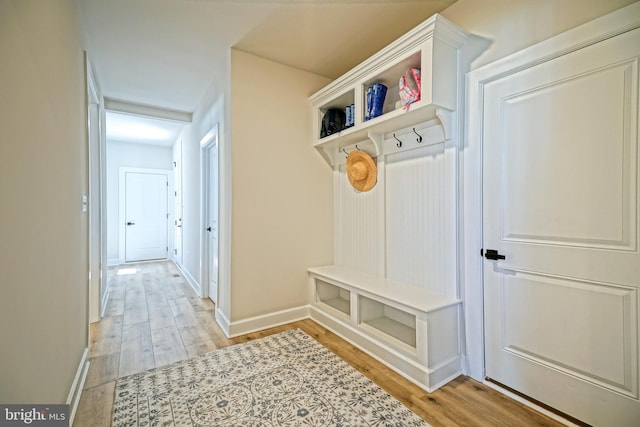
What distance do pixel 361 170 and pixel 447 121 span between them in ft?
2.99

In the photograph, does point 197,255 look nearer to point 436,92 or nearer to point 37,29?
point 37,29

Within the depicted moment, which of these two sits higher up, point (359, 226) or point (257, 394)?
point (359, 226)

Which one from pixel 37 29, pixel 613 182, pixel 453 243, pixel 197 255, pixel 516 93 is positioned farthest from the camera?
pixel 197 255

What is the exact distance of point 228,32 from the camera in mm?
2400

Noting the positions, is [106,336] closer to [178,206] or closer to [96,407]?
[96,407]

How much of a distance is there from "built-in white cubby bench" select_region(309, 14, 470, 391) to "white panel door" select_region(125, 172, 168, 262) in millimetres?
5078

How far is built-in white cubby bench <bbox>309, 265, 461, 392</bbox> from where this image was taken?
1.86m

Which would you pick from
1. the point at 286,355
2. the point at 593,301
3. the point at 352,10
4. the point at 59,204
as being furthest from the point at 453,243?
the point at 59,204

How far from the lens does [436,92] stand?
1.86m

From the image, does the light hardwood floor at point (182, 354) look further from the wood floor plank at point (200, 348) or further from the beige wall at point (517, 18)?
the beige wall at point (517, 18)

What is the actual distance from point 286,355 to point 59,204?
5.82 ft

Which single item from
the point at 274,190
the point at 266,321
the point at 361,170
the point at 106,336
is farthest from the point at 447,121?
the point at 106,336

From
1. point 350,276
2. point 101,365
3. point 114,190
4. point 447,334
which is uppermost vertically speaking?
point 114,190

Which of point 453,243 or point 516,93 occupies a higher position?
point 516,93
